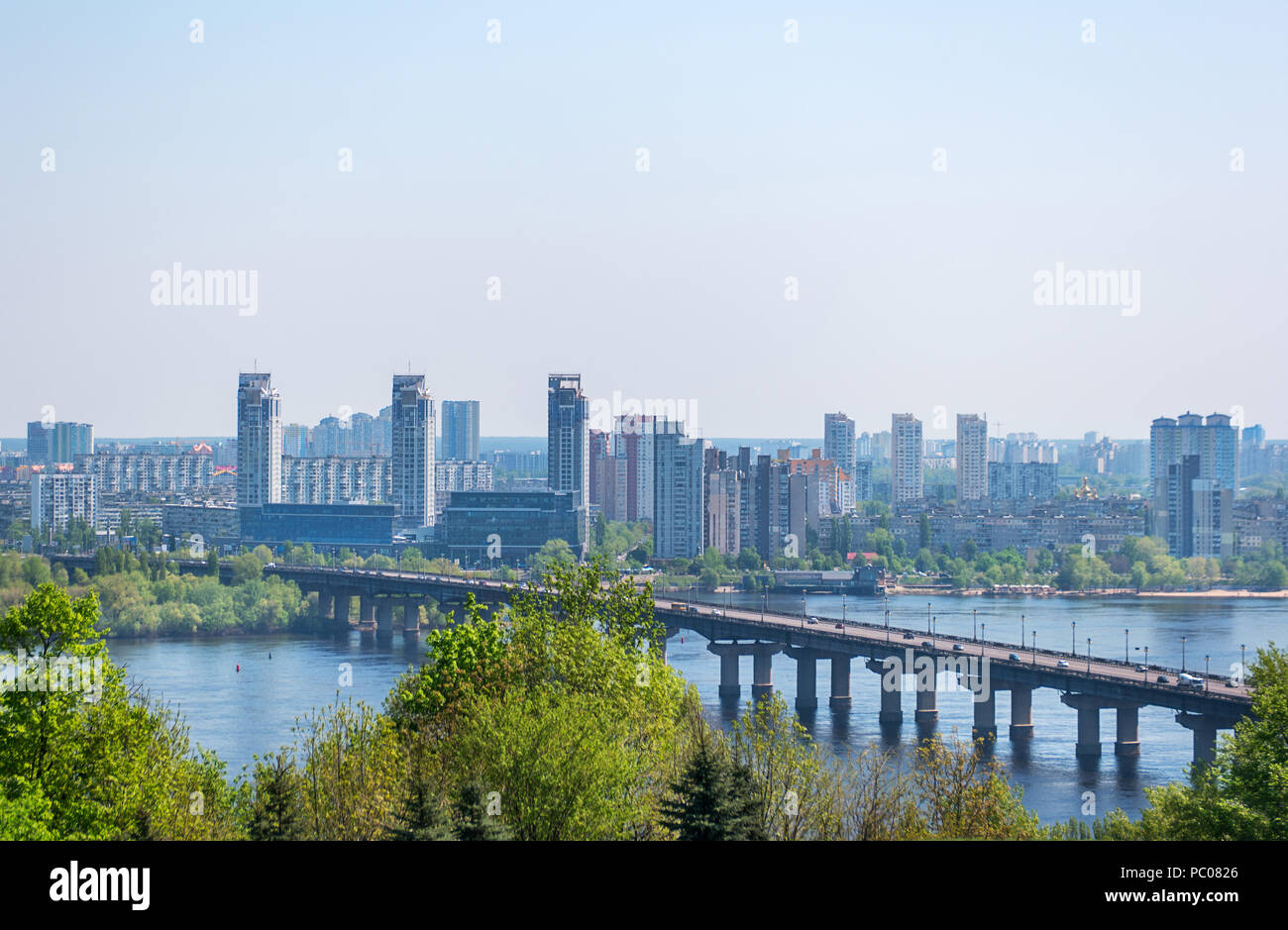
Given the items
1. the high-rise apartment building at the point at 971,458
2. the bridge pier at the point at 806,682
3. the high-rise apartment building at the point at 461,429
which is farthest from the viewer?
the high-rise apartment building at the point at 461,429

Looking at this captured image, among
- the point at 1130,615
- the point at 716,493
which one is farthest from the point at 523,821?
the point at 716,493

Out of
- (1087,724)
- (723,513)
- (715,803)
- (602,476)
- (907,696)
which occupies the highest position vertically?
(602,476)

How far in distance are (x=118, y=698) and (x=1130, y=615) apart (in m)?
41.4

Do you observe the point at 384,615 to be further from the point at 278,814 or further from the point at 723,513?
the point at 278,814

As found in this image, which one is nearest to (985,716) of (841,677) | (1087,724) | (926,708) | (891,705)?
(926,708)

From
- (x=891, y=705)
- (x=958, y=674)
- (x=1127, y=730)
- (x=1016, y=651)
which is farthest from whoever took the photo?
(x=1016, y=651)

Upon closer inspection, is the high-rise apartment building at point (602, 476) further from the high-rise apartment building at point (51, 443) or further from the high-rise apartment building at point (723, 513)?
the high-rise apartment building at point (51, 443)

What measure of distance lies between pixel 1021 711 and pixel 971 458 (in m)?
59.5

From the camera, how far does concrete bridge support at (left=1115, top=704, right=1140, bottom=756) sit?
78.4ft

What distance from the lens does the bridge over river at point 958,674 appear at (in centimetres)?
2316

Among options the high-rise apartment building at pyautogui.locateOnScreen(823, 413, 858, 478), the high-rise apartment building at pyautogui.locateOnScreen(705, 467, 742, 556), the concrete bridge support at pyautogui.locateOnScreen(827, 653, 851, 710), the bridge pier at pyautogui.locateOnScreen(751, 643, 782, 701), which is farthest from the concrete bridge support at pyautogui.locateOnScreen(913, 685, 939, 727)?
the high-rise apartment building at pyautogui.locateOnScreen(823, 413, 858, 478)

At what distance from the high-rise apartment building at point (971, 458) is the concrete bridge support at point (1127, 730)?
58905 mm

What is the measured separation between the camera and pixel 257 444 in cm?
6544

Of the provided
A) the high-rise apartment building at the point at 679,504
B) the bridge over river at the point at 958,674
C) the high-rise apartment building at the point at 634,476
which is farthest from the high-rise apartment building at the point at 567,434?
the bridge over river at the point at 958,674
